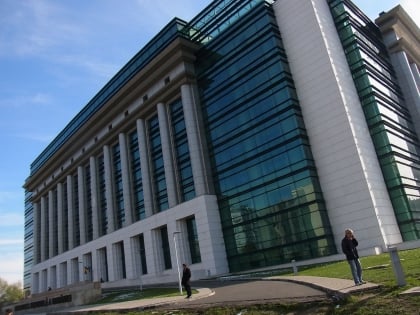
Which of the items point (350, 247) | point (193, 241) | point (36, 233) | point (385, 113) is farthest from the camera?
point (36, 233)

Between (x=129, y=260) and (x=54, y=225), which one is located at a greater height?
(x=54, y=225)

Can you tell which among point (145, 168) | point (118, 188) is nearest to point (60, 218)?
point (118, 188)

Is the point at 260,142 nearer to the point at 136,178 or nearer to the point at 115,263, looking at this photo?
the point at 136,178

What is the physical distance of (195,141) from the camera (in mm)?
45375

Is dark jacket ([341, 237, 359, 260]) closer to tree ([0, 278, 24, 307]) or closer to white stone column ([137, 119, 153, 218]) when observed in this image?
white stone column ([137, 119, 153, 218])

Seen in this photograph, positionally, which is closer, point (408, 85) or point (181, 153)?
point (408, 85)

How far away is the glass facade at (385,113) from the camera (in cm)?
3597

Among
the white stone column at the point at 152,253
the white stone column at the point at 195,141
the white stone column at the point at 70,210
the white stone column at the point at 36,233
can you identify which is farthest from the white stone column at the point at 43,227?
Result: the white stone column at the point at 195,141

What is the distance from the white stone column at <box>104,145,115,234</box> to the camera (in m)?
57.3

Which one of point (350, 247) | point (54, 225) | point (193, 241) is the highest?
point (54, 225)

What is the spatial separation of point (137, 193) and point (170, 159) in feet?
30.8

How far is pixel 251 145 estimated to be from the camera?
4116cm

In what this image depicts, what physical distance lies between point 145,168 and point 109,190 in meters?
10.5

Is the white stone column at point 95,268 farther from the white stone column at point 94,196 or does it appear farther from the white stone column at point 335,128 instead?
the white stone column at point 335,128
